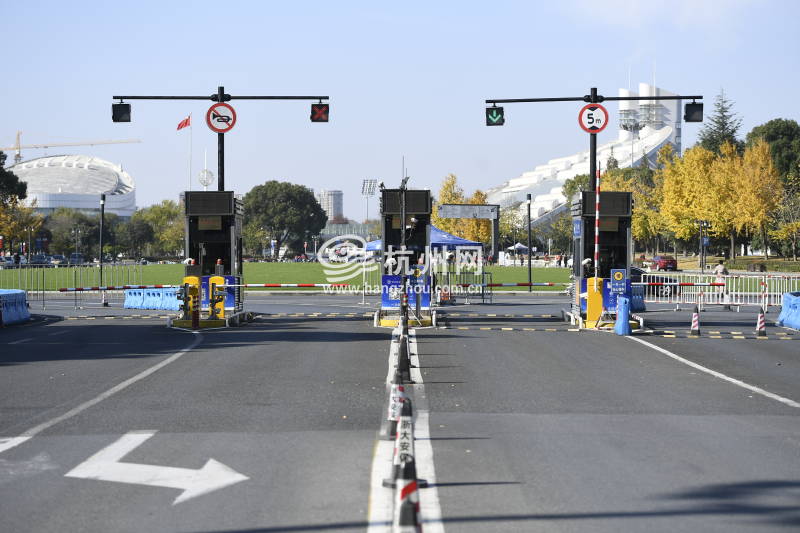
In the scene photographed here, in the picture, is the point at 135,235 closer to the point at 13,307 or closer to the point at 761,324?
the point at 13,307

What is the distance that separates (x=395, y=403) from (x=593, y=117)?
19.3 meters

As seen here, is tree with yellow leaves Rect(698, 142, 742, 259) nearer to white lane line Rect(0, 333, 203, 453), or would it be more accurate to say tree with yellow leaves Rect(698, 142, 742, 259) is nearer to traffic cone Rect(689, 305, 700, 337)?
traffic cone Rect(689, 305, 700, 337)

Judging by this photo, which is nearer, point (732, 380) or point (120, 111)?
point (732, 380)

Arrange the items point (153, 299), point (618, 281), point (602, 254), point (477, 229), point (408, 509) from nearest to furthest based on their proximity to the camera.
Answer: point (408, 509) → point (618, 281) → point (602, 254) → point (153, 299) → point (477, 229)

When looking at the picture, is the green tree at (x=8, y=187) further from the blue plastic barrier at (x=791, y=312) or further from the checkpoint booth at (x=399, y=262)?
the blue plastic barrier at (x=791, y=312)

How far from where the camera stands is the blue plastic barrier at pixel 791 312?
25766 millimetres

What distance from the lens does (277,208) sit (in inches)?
5994

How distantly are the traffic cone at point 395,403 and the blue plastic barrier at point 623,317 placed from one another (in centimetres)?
1340

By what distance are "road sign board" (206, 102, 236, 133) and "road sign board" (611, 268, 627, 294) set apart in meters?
11.8

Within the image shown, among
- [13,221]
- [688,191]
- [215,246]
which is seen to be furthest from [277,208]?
[215,246]

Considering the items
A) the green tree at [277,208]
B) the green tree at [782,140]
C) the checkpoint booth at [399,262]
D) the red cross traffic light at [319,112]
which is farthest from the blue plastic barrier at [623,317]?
the green tree at [277,208]

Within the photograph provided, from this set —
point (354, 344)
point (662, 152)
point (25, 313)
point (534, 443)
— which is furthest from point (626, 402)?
point (662, 152)

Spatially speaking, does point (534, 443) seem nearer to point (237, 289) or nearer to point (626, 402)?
point (626, 402)

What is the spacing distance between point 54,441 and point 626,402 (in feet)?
22.7
